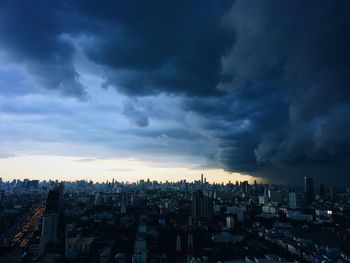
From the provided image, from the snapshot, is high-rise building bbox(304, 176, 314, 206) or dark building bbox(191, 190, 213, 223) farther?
high-rise building bbox(304, 176, 314, 206)

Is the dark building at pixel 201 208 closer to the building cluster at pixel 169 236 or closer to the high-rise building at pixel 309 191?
the building cluster at pixel 169 236

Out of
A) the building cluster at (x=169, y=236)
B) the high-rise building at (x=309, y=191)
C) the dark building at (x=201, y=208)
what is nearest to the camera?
the building cluster at (x=169, y=236)

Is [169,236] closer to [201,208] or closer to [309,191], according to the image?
[201,208]

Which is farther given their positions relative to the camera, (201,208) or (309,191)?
(309,191)

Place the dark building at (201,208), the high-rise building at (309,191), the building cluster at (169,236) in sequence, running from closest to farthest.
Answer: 1. the building cluster at (169,236)
2. the dark building at (201,208)
3. the high-rise building at (309,191)

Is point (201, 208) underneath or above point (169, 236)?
above

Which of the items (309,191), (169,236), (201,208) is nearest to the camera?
(169,236)

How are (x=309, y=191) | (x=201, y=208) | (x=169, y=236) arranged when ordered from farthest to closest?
(x=309, y=191), (x=201, y=208), (x=169, y=236)

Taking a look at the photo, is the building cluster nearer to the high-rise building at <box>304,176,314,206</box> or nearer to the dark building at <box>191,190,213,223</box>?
the dark building at <box>191,190,213,223</box>

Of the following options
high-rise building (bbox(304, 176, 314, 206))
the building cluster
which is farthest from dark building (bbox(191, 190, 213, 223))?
high-rise building (bbox(304, 176, 314, 206))

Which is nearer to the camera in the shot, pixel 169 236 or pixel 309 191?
pixel 169 236

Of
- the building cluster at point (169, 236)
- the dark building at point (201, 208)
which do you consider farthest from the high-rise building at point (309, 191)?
the dark building at point (201, 208)

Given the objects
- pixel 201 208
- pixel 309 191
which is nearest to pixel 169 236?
pixel 201 208
